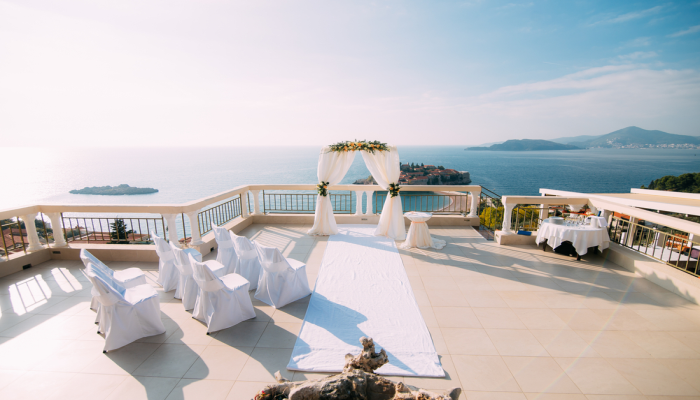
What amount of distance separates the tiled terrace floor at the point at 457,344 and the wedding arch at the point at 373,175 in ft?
7.16

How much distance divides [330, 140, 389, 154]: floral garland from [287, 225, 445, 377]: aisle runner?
245 cm

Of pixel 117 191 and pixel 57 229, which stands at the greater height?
pixel 57 229

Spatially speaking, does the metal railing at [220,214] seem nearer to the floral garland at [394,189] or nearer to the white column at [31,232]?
the white column at [31,232]

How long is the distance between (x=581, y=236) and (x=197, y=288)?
20.8 ft

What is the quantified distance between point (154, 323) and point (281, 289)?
1.39 metres

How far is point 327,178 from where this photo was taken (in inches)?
274

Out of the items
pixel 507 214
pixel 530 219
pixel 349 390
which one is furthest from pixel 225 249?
pixel 530 219

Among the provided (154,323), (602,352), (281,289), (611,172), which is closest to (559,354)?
(602,352)

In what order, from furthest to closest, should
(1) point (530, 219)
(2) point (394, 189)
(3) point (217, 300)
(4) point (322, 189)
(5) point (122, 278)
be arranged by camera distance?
(4) point (322, 189) < (1) point (530, 219) < (2) point (394, 189) < (5) point (122, 278) < (3) point (217, 300)

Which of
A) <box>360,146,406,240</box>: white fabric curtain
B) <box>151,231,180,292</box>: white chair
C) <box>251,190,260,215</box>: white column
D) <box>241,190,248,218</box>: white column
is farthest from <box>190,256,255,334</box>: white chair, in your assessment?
<box>251,190,260,215</box>: white column

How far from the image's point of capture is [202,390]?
91.0 inches

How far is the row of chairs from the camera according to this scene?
285 cm

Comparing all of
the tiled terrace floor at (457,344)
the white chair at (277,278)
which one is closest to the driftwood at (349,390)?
the tiled terrace floor at (457,344)

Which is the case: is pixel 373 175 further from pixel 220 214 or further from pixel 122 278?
pixel 122 278
